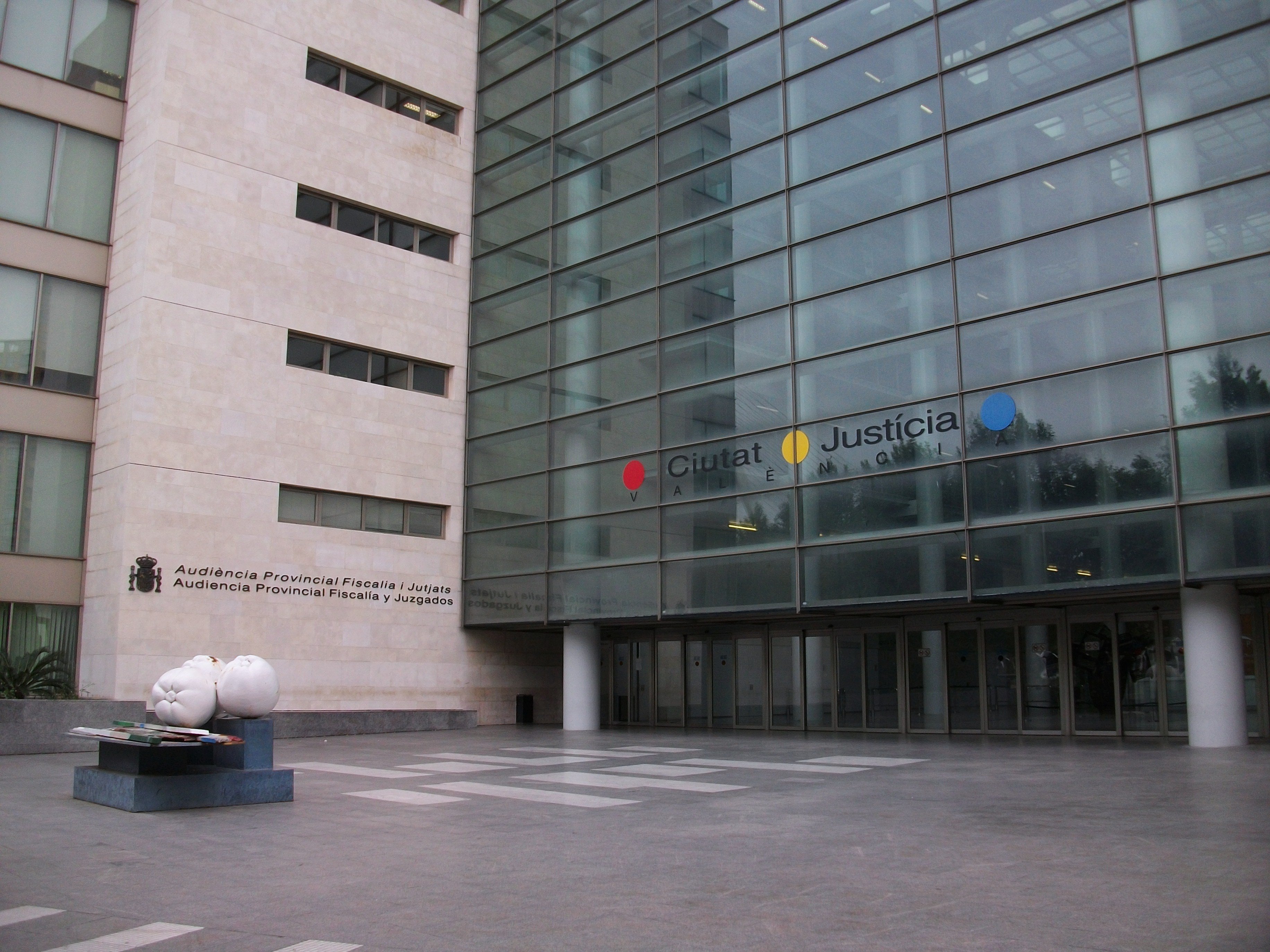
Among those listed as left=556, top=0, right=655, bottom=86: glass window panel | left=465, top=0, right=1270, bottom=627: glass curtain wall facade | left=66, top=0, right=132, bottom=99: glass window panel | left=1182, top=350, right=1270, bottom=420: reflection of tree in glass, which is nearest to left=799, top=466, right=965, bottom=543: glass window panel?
left=465, top=0, right=1270, bottom=627: glass curtain wall facade

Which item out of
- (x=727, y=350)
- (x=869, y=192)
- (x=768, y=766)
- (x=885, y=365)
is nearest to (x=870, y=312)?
(x=885, y=365)

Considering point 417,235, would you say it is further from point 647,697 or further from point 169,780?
point 169,780

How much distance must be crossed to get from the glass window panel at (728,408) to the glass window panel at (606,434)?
1.87 feet

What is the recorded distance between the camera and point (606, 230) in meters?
29.0

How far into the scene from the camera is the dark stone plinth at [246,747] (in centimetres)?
1258

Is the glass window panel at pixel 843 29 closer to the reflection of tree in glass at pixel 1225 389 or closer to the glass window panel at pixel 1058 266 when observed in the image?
the glass window panel at pixel 1058 266

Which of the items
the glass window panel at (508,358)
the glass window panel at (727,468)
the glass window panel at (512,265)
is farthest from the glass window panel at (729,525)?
the glass window panel at (512,265)

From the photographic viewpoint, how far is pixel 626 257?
28.2 m

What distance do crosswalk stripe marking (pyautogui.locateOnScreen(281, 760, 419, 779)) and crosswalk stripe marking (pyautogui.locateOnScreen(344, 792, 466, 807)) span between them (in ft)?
5.49

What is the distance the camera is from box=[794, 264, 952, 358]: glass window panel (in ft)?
72.4

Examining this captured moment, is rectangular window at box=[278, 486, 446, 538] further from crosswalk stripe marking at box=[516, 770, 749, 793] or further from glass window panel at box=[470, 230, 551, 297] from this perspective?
crosswalk stripe marking at box=[516, 770, 749, 793]

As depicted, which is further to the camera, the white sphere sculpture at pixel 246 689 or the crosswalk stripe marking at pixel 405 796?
the white sphere sculpture at pixel 246 689

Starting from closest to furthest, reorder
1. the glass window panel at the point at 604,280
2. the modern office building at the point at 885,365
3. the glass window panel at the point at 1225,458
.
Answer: the glass window panel at the point at 1225,458 < the modern office building at the point at 885,365 < the glass window panel at the point at 604,280

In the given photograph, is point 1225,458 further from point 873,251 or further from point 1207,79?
point 873,251
